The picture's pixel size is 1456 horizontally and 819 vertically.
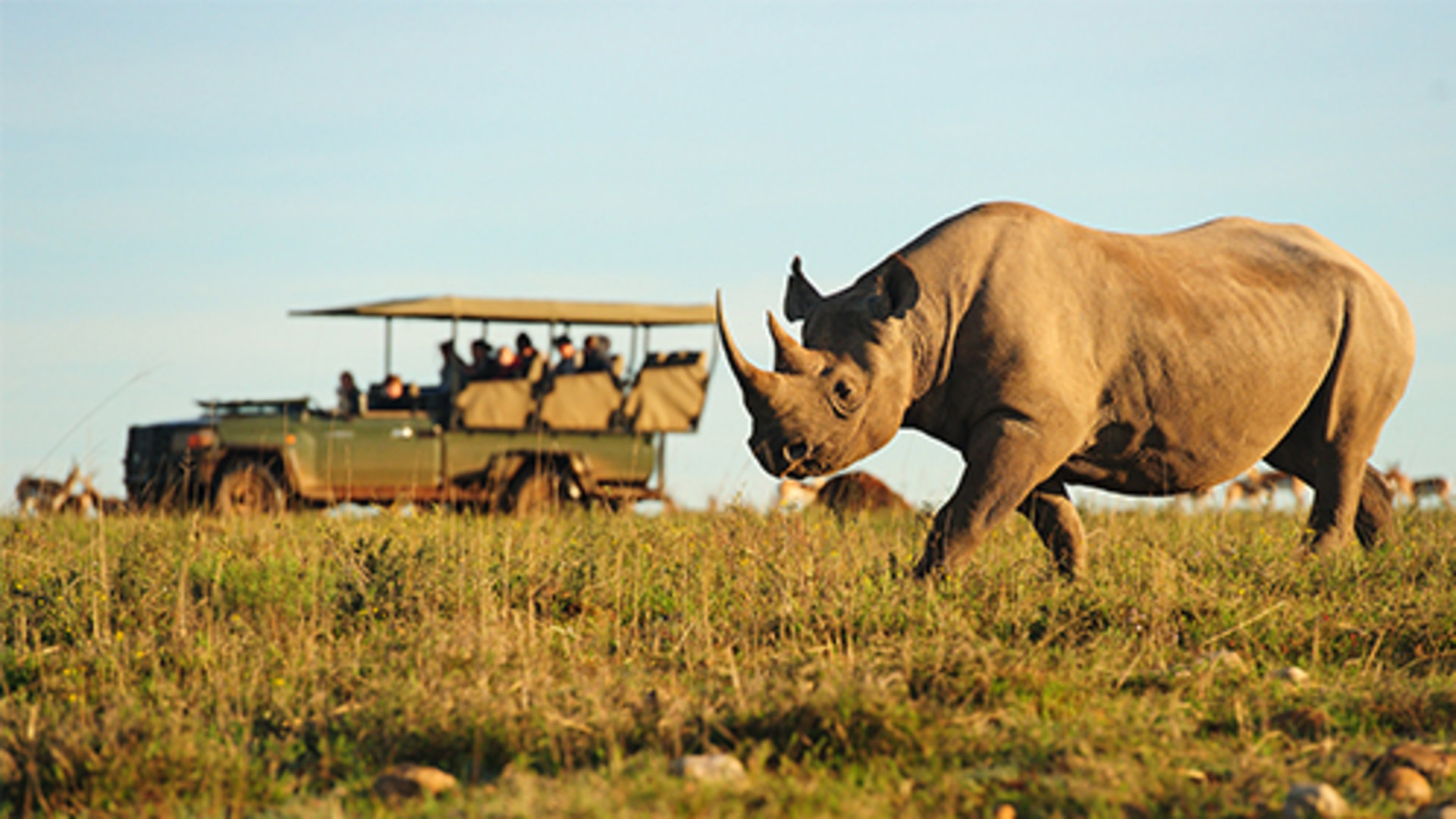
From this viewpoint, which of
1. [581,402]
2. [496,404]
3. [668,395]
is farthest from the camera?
[668,395]

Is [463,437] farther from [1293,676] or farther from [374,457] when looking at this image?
[1293,676]

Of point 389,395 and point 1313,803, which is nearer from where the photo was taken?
point 1313,803

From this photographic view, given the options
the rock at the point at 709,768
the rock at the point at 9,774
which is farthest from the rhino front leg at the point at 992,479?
the rock at the point at 9,774

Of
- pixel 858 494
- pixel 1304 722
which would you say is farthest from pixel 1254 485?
pixel 1304 722

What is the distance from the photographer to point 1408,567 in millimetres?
7332

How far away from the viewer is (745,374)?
613 centimetres

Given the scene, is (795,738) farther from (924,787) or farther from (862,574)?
(862,574)

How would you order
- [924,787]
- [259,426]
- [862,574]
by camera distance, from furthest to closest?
[259,426], [862,574], [924,787]

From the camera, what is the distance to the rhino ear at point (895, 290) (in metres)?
6.42

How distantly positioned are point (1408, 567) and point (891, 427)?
2908 mm

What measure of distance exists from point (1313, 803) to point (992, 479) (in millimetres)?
2849

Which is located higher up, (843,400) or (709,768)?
(843,400)

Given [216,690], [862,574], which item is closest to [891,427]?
[862,574]

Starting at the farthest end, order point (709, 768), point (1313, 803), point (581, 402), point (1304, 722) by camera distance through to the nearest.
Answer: point (581, 402)
point (1304, 722)
point (709, 768)
point (1313, 803)
